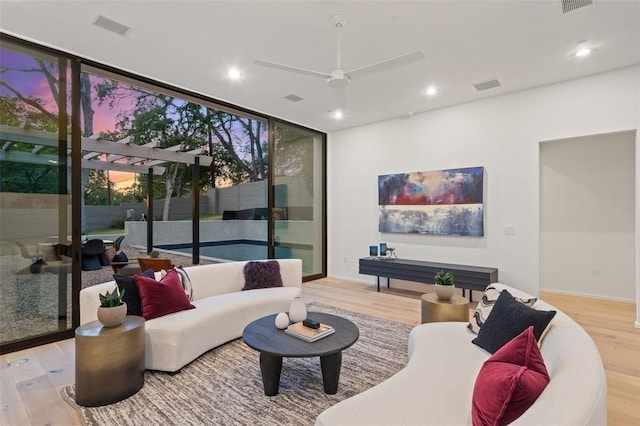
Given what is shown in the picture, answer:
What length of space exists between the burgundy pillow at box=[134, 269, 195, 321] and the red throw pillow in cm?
269

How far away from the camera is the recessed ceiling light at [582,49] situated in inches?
132

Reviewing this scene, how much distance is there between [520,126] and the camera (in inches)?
183

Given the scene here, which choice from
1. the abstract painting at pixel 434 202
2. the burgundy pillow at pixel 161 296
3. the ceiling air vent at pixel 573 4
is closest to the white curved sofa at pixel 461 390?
the burgundy pillow at pixel 161 296

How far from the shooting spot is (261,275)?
422cm

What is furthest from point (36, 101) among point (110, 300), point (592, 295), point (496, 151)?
point (592, 295)

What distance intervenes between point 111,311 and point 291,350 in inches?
55.4

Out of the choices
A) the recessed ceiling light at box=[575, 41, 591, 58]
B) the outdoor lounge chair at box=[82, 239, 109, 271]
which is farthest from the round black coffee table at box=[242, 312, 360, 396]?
the outdoor lounge chair at box=[82, 239, 109, 271]

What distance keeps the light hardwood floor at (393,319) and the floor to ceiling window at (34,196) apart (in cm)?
41

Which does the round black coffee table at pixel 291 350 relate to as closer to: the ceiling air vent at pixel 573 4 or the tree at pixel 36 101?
the tree at pixel 36 101

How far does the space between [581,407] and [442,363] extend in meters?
1.08

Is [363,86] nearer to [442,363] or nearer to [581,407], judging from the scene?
[442,363]

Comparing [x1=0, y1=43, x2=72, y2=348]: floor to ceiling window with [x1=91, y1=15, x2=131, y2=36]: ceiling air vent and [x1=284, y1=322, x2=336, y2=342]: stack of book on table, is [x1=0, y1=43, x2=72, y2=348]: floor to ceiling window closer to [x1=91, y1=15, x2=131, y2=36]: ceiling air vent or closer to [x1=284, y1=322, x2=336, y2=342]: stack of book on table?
[x1=91, y1=15, x2=131, y2=36]: ceiling air vent

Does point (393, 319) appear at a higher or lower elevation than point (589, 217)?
lower

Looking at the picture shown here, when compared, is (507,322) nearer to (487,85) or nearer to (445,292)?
(445,292)
